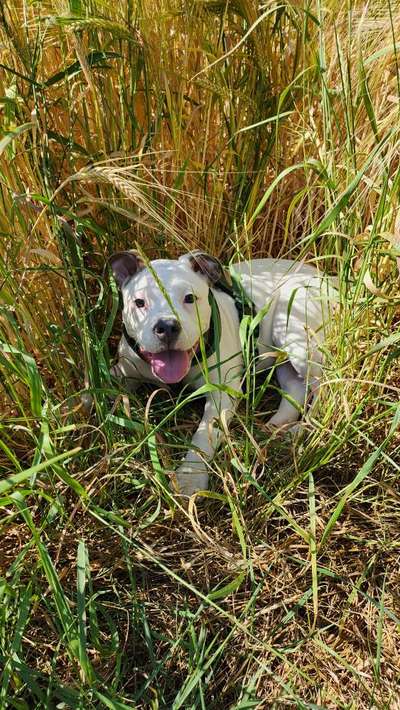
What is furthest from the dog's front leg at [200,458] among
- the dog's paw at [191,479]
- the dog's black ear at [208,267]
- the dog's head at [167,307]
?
the dog's black ear at [208,267]

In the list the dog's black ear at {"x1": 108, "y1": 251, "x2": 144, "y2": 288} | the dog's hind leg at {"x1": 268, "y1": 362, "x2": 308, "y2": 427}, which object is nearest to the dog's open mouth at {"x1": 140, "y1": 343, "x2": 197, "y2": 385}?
the dog's black ear at {"x1": 108, "y1": 251, "x2": 144, "y2": 288}

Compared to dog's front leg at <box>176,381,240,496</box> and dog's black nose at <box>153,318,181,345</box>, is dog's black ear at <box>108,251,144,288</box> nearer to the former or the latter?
dog's black nose at <box>153,318,181,345</box>

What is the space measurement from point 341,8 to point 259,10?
24 cm

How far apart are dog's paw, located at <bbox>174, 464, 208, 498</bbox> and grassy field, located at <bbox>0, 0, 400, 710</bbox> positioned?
0.05m

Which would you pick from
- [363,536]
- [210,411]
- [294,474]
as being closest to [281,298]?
[210,411]

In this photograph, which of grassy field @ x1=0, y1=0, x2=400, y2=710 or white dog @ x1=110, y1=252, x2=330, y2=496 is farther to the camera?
white dog @ x1=110, y1=252, x2=330, y2=496

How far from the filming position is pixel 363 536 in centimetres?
158

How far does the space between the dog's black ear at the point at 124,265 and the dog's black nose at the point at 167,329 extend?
203mm

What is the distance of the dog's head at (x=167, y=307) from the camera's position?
1.60 m

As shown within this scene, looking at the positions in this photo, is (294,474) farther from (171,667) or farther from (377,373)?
(171,667)

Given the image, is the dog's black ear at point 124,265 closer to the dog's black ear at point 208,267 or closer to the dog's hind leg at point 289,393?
the dog's black ear at point 208,267

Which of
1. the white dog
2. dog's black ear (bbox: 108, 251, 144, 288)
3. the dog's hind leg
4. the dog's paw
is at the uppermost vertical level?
dog's black ear (bbox: 108, 251, 144, 288)

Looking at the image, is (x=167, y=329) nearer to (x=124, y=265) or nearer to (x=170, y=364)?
(x=170, y=364)

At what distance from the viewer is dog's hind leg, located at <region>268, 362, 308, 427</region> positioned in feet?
6.11
